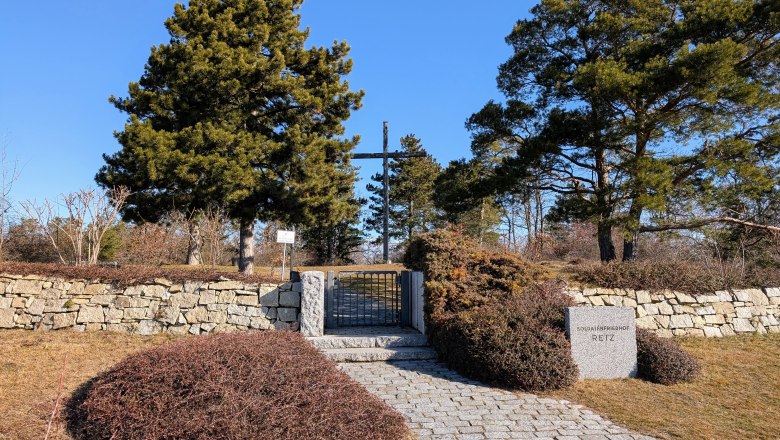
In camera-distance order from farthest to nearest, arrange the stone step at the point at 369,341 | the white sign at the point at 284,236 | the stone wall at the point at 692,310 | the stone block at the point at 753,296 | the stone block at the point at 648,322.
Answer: the white sign at the point at 284,236, the stone block at the point at 753,296, the stone wall at the point at 692,310, the stone block at the point at 648,322, the stone step at the point at 369,341

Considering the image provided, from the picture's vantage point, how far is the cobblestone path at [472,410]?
14.8 feet

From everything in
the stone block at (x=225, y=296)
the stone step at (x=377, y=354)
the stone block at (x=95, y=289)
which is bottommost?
the stone step at (x=377, y=354)

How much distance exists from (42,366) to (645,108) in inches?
554

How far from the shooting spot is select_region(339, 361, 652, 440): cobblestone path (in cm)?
450

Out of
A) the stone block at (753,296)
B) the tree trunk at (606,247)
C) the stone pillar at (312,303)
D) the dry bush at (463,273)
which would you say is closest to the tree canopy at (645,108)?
the tree trunk at (606,247)

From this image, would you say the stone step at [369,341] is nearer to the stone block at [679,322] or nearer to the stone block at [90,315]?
the stone block at [90,315]

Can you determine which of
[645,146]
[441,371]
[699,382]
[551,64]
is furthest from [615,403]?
[551,64]

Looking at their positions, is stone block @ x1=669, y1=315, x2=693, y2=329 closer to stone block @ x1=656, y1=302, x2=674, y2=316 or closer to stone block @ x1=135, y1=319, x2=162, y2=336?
stone block @ x1=656, y1=302, x2=674, y2=316

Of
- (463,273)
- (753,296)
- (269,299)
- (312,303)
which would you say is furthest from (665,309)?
(269,299)

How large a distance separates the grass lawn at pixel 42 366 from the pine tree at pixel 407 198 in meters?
25.9

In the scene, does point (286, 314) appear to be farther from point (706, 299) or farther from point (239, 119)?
point (239, 119)

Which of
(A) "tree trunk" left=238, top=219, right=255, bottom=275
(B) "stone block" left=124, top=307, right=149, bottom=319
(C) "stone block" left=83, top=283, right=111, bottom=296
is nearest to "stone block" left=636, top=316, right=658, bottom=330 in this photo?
(B) "stone block" left=124, top=307, right=149, bottom=319

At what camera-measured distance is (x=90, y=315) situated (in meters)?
8.16

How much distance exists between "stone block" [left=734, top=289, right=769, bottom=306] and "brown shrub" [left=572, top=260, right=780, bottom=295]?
0.15 meters
